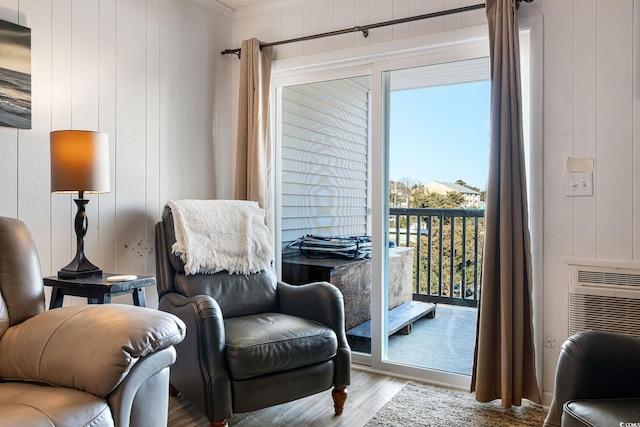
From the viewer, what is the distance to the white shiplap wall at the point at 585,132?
91.0 inches

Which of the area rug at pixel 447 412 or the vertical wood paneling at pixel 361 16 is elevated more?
the vertical wood paneling at pixel 361 16

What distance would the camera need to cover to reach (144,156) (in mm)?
2861

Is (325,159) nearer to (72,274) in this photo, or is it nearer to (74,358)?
(72,274)

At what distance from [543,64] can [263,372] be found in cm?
209

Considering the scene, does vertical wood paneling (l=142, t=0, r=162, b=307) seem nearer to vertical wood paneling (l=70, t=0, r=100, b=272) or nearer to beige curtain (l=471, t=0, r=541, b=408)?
vertical wood paneling (l=70, t=0, r=100, b=272)

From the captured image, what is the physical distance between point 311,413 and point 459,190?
1512 millimetres

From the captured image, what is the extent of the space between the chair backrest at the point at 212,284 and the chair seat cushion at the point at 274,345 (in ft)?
0.72

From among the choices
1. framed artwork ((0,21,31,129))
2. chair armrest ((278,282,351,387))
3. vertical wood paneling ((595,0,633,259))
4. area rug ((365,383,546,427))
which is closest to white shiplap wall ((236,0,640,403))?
vertical wood paneling ((595,0,633,259))

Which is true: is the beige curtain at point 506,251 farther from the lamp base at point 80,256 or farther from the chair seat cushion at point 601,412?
the lamp base at point 80,256

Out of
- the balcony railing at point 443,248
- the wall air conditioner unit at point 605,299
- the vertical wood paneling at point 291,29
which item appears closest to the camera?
the wall air conditioner unit at point 605,299

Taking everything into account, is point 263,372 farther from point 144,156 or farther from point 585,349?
point 144,156

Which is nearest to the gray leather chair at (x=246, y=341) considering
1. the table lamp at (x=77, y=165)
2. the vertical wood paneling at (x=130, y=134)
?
the vertical wood paneling at (x=130, y=134)

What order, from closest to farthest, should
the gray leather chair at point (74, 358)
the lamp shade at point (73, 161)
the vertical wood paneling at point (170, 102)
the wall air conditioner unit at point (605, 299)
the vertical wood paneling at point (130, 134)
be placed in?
the gray leather chair at point (74, 358) → the lamp shade at point (73, 161) → the wall air conditioner unit at point (605, 299) → the vertical wood paneling at point (130, 134) → the vertical wood paneling at point (170, 102)

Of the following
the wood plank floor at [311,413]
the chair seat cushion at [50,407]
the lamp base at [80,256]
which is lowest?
the wood plank floor at [311,413]
